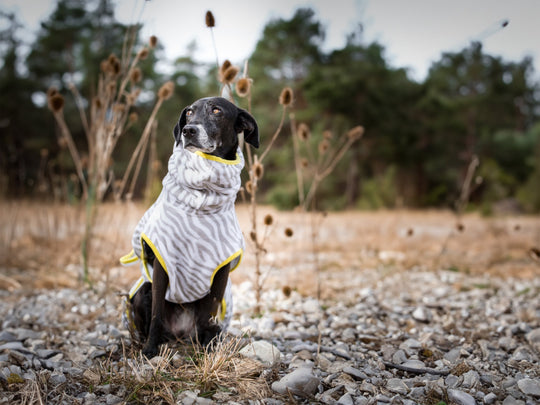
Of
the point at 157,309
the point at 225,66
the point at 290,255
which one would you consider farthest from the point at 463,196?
the point at 157,309

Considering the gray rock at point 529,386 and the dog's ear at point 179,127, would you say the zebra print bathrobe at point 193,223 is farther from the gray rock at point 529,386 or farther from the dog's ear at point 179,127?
the gray rock at point 529,386

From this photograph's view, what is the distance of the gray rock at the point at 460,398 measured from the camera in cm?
180

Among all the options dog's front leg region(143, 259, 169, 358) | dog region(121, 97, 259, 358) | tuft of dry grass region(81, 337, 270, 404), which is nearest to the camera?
tuft of dry grass region(81, 337, 270, 404)

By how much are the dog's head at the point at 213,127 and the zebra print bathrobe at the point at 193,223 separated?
5 cm

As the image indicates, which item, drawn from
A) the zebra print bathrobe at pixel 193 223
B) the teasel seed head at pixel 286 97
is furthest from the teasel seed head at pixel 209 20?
the zebra print bathrobe at pixel 193 223

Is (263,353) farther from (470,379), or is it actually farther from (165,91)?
(165,91)

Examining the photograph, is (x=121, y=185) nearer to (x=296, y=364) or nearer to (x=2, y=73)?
(x=296, y=364)

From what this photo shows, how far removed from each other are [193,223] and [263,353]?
80 centimetres

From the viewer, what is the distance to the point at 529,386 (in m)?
1.96

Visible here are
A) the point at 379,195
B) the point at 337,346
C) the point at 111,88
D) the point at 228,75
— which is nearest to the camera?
the point at 228,75

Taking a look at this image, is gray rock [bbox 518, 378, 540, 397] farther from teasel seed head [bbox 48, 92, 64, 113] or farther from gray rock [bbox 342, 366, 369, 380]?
teasel seed head [bbox 48, 92, 64, 113]

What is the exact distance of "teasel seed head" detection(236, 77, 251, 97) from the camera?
247 centimetres

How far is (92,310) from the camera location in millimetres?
3197

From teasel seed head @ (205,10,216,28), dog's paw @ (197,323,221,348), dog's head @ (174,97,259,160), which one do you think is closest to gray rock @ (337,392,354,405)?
dog's paw @ (197,323,221,348)
